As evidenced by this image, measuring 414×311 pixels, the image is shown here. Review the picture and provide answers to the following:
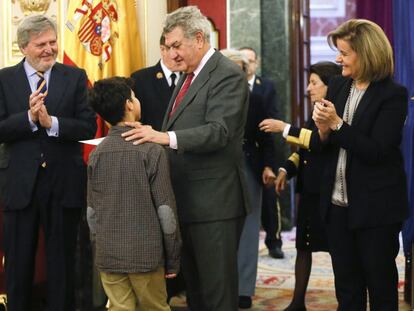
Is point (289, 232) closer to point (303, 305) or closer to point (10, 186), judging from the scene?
point (303, 305)

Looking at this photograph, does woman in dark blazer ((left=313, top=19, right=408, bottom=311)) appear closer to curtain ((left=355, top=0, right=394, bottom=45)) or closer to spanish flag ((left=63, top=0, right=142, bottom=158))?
spanish flag ((left=63, top=0, right=142, bottom=158))

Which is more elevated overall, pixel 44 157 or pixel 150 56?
pixel 150 56

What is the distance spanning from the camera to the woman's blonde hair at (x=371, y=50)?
3.49 m

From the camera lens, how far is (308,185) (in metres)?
4.59

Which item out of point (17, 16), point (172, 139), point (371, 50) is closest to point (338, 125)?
point (371, 50)

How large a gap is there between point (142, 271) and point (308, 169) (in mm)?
1405

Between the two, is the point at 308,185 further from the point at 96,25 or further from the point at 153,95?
the point at 96,25

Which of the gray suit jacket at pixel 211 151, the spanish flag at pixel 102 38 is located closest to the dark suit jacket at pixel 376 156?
the gray suit jacket at pixel 211 151

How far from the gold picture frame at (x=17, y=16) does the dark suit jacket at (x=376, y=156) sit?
283 centimetres

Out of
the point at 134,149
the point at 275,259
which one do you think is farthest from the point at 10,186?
the point at 275,259

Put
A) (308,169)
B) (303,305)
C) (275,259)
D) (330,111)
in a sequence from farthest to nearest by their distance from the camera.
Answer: (275,259)
(303,305)
(308,169)
(330,111)

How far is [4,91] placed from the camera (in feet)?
13.8

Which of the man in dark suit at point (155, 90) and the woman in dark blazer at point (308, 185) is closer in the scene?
the woman in dark blazer at point (308, 185)

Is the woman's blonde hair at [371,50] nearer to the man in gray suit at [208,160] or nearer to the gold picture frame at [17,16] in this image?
the man in gray suit at [208,160]
